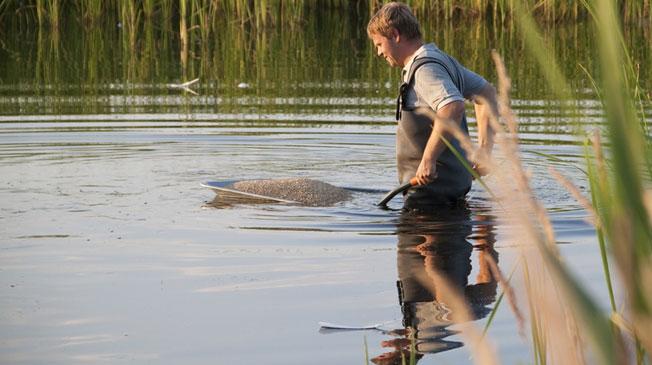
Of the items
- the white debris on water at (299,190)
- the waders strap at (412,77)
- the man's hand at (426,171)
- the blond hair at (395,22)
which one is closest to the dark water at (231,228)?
the white debris on water at (299,190)

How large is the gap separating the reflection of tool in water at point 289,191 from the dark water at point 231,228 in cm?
11

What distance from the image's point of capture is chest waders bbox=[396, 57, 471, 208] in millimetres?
6504

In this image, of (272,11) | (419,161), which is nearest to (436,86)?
(419,161)

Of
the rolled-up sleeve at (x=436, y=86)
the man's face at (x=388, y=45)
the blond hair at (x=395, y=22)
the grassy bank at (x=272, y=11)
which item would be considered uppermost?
the grassy bank at (x=272, y=11)

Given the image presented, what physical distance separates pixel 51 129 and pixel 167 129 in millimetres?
940

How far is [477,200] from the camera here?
7156mm

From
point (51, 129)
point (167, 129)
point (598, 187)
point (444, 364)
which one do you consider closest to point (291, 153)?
point (167, 129)

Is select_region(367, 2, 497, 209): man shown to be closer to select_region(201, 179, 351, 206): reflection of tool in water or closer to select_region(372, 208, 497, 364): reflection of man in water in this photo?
select_region(372, 208, 497, 364): reflection of man in water

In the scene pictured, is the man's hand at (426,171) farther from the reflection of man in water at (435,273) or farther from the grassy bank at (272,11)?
the grassy bank at (272,11)

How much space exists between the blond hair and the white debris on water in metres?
1.01

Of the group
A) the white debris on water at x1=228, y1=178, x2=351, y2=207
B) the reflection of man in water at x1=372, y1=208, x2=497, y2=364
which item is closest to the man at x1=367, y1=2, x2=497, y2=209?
the reflection of man in water at x1=372, y1=208, x2=497, y2=364

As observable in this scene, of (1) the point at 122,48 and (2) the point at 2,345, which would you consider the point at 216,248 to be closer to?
(2) the point at 2,345

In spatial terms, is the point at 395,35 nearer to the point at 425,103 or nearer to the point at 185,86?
the point at 425,103

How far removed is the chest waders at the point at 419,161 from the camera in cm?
650
